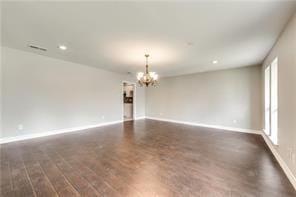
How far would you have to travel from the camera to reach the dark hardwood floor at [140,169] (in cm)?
198

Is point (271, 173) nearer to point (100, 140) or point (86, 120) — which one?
point (100, 140)

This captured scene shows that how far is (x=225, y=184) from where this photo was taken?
211cm

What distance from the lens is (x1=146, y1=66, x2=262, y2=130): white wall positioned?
5.18 metres

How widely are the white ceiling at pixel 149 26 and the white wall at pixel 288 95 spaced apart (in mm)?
252

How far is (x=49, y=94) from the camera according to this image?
4.66 metres

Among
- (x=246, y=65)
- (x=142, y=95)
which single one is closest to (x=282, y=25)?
(x=246, y=65)

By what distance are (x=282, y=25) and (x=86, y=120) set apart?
19.9 ft

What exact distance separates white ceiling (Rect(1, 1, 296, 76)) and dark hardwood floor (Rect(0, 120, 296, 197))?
8.00ft

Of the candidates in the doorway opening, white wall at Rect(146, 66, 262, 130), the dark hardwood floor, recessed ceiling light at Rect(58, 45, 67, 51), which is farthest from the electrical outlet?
white wall at Rect(146, 66, 262, 130)

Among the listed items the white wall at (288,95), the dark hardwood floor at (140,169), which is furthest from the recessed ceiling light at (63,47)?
the white wall at (288,95)

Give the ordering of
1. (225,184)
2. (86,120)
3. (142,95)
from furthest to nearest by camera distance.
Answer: (142,95)
(86,120)
(225,184)

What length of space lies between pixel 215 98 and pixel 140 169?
A: 15.5 feet

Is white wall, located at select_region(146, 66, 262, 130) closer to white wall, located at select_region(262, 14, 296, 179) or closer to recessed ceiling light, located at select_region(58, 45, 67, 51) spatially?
white wall, located at select_region(262, 14, 296, 179)

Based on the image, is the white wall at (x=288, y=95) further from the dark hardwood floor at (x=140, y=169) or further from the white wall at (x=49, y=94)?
the white wall at (x=49, y=94)
